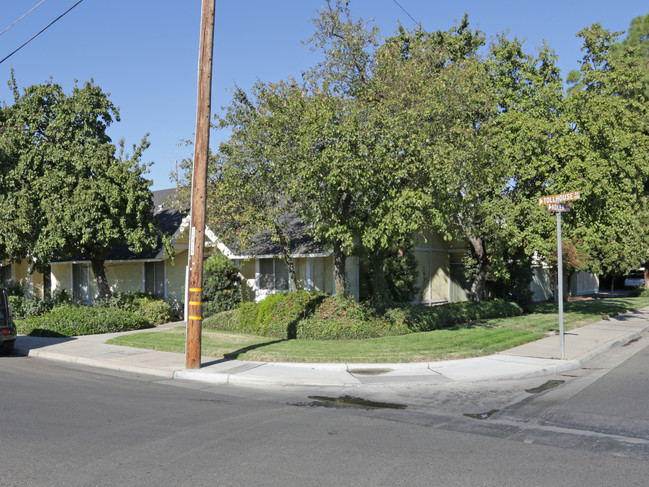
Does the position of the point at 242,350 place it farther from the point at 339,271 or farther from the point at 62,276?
the point at 62,276

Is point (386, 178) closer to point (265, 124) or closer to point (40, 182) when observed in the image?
point (265, 124)

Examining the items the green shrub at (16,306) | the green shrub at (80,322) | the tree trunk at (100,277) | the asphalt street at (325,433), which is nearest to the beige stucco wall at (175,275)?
the tree trunk at (100,277)

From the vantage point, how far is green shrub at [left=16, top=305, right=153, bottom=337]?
1633 centimetres

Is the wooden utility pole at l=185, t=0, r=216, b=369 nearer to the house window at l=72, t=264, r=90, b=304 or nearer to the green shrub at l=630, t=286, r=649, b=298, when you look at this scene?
the house window at l=72, t=264, r=90, b=304

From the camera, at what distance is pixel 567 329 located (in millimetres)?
16641

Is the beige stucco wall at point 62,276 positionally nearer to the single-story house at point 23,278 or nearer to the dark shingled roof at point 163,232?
the single-story house at point 23,278

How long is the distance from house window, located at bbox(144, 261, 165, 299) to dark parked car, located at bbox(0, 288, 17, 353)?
9.75m

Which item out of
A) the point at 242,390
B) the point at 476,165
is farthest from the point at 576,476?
the point at 476,165

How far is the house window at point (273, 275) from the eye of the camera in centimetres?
2039

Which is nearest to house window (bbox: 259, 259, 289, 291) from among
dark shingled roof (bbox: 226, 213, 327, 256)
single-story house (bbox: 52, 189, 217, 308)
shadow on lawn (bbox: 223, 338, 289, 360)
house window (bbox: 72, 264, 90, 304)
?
dark shingled roof (bbox: 226, 213, 327, 256)

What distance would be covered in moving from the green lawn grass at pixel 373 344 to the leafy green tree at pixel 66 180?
168 inches

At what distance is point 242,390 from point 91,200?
1119 centimetres

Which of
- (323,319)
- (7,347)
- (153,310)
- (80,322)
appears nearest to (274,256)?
(323,319)

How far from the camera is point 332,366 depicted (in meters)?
10.7
